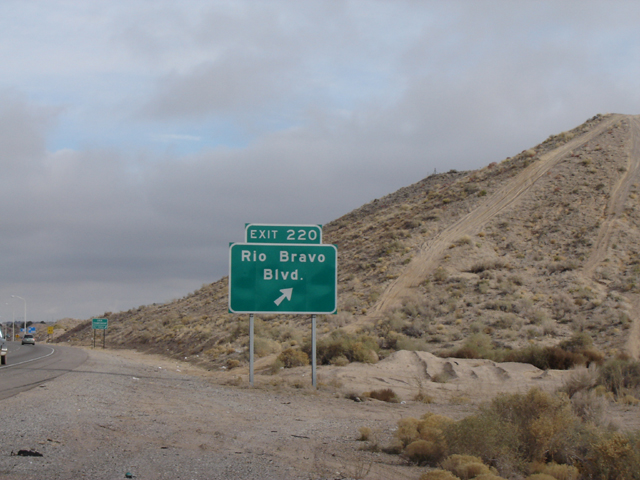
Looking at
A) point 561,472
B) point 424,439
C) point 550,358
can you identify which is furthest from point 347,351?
point 561,472

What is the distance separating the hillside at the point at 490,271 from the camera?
31969mm

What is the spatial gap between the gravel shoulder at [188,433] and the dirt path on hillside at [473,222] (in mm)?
23895

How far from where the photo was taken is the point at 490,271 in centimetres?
4106

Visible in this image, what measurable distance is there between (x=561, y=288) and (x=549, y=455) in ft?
102

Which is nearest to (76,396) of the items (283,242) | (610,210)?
(283,242)

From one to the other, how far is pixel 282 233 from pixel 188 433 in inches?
423

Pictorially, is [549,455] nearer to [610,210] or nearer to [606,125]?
[610,210]

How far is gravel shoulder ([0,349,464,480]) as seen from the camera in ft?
24.4

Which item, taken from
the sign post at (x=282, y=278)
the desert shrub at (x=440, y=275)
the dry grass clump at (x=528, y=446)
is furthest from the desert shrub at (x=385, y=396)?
the desert shrub at (x=440, y=275)

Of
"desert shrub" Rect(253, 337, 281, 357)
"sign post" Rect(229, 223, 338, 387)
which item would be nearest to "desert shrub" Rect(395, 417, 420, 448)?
"sign post" Rect(229, 223, 338, 387)

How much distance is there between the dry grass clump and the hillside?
15869 millimetres

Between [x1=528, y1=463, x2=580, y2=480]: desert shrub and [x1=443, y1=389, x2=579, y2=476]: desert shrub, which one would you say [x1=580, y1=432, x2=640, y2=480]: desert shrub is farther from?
[x1=443, y1=389, x2=579, y2=476]: desert shrub

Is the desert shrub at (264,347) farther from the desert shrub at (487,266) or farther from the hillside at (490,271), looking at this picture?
the desert shrub at (487,266)

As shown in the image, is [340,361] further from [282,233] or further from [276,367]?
[282,233]
